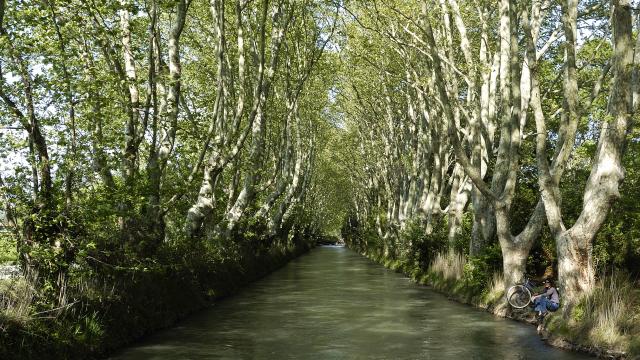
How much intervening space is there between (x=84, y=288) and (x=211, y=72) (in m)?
19.5

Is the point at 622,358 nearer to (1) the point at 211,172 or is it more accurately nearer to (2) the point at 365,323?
(2) the point at 365,323

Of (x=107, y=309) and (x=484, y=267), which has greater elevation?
(x=484, y=267)

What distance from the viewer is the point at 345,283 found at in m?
28.6

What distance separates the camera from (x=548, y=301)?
13703mm

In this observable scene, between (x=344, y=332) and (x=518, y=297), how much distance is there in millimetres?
4865

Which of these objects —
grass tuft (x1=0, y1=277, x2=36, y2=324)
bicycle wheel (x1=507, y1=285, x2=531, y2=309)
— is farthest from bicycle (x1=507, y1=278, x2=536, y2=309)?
grass tuft (x1=0, y1=277, x2=36, y2=324)

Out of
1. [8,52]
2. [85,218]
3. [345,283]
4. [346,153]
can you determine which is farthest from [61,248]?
[346,153]

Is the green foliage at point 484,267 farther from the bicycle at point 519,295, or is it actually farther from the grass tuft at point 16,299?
the grass tuft at point 16,299

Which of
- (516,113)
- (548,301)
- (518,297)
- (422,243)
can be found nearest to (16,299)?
(548,301)

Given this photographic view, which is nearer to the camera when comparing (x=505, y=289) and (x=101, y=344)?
(x=101, y=344)

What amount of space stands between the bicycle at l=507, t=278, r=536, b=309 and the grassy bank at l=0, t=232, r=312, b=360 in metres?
8.76

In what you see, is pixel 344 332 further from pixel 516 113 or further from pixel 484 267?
pixel 516 113

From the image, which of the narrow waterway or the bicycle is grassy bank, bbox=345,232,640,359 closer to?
the bicycle

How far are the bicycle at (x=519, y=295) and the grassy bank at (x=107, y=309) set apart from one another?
28.8ft
